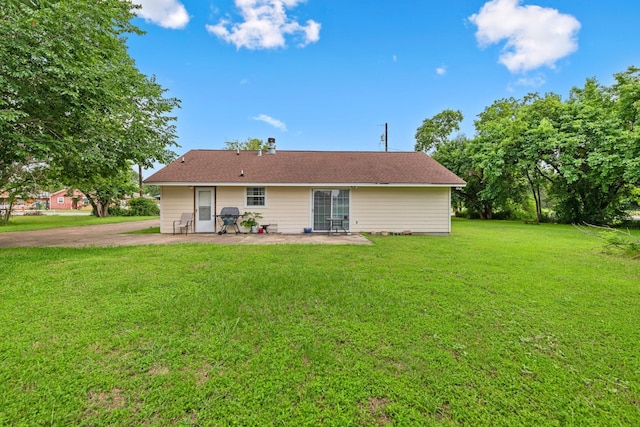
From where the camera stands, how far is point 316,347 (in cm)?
279

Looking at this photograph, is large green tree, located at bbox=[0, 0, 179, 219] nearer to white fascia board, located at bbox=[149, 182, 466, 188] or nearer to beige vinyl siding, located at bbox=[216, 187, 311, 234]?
white fascia board, located at bbox=[149, 182, 466, 188]

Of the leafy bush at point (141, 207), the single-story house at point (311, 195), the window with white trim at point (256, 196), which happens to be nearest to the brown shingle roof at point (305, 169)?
the single-story house at point (311, 195)

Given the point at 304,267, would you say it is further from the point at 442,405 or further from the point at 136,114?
the point at 136,114

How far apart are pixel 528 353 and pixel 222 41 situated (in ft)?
59.9

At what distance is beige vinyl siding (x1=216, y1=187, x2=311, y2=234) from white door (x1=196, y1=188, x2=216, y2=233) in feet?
0.96

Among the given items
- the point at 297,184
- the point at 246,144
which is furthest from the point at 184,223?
the point at 246,144

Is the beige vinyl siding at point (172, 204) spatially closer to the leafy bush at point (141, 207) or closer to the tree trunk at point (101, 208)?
the tree trunk at point (101, 208)

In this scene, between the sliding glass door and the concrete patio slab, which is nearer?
the concrete patio slab

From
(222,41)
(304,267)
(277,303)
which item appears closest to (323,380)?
(277,303)

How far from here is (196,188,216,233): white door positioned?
36.4ft

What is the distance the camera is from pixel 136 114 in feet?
35.6

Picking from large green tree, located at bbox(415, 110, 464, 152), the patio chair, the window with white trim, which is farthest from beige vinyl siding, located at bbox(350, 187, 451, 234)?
large green tree, located at bbox(415, 110, 464, 152)

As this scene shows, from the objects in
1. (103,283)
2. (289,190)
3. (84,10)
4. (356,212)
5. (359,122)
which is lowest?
(103,283)

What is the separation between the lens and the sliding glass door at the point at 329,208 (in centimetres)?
1149
